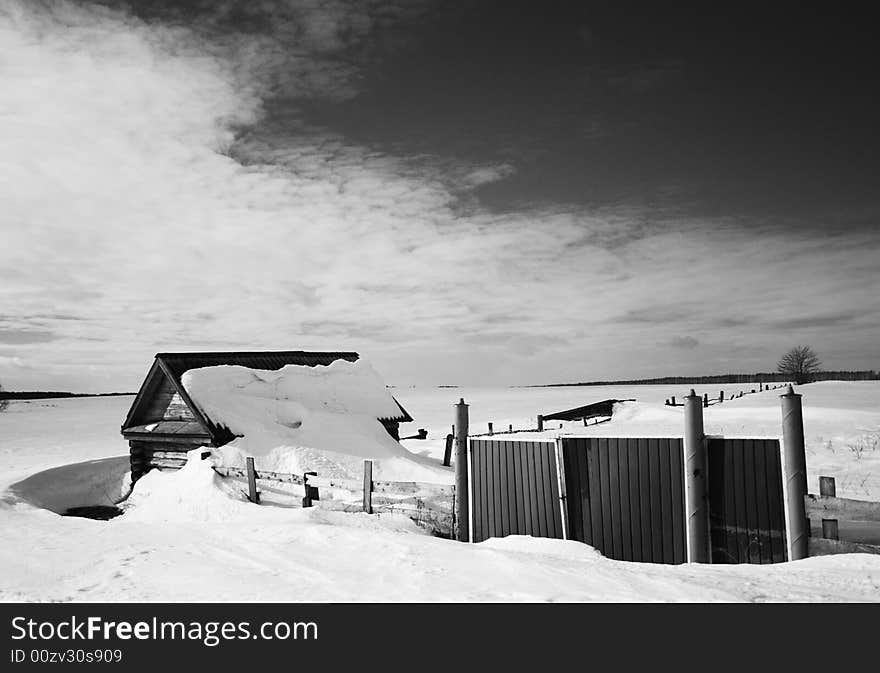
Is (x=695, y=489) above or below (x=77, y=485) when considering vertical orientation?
above

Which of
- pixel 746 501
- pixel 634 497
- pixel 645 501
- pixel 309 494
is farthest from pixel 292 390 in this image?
pixel 746 501

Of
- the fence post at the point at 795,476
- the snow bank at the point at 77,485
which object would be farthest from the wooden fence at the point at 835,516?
the snow bank at the point at 77,485

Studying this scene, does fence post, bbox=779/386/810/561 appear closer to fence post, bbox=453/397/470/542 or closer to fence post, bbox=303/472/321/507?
fence post, bbox=453/397/470/542

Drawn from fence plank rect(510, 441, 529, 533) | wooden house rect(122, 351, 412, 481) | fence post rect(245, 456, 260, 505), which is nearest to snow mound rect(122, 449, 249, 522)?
fence post rect(245, 456, 260, 505)

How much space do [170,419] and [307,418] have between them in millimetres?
4010

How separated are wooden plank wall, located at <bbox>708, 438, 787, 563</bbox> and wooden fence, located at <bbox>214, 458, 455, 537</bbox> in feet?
14.6

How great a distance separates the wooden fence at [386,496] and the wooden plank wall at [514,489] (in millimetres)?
815

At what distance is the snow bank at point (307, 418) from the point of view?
15.7 m

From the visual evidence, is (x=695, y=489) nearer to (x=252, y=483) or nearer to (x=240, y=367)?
(x=252, y=483)

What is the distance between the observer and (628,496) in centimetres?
944

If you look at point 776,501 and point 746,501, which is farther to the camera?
point 746,501

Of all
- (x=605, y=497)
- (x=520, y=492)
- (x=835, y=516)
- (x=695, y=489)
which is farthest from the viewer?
(x=520, y=492)

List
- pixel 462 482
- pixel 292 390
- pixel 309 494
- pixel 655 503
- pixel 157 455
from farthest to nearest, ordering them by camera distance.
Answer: pixel 292 390
pixel 157 455
pixel 309 494
pixel 462 482
pixel 655 503
